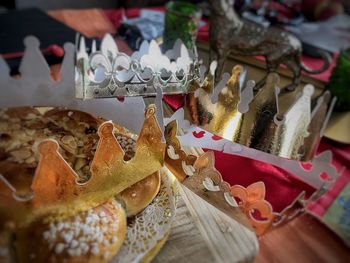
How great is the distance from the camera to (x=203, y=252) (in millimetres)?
391

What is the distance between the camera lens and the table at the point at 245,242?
0.39 metres

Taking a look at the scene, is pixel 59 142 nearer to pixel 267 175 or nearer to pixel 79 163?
pixel 79 163

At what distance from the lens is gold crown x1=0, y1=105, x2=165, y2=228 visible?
0.34m

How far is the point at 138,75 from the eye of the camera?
18.6 inches

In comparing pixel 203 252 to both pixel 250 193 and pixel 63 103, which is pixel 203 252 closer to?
pixel 250 193

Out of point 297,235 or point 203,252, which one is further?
point 297,235

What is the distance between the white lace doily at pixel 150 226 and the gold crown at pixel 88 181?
0.04 m

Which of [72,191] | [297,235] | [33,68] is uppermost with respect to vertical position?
[33,68]

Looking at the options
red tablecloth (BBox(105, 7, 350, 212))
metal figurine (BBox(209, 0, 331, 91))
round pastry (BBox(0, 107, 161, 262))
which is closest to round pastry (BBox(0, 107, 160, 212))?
round pastry (BBox(0, 107, 161, 262))

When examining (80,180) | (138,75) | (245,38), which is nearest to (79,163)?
(80,180)

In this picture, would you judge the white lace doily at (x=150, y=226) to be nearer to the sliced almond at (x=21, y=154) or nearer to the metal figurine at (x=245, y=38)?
the sliced almond at (x=21, y=154)

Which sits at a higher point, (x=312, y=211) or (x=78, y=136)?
(x=78, y=136)

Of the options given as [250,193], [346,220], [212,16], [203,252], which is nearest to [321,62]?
[212,16]

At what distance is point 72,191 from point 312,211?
1.28 feet
